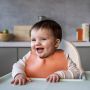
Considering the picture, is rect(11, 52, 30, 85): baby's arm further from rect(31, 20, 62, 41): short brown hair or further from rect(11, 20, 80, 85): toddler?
rect(31, 20, 62, 41): short brown hair

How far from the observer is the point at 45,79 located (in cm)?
108

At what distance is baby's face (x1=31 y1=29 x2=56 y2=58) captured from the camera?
108 centimetres

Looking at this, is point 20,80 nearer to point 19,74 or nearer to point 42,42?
point 19,74

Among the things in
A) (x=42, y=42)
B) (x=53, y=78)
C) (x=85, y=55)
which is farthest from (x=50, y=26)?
(x=85, y=55)

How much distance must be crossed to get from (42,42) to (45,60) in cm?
10

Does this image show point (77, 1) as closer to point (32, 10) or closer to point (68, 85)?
point (32, 10)

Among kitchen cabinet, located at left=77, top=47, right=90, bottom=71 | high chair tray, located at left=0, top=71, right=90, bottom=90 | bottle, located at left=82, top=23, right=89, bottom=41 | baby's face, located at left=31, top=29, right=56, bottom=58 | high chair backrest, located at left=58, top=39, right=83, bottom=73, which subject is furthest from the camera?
bottle, located at left=82, top=23, right=89, bottom=41

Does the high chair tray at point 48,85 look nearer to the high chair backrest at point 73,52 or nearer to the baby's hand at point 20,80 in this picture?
the baby's hand at point 20,80

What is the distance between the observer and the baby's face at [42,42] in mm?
1080

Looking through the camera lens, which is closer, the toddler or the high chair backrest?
the toddler

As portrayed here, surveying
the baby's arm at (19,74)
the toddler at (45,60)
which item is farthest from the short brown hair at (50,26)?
the baby's arm at (19,74)

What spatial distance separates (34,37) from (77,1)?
1.83 m

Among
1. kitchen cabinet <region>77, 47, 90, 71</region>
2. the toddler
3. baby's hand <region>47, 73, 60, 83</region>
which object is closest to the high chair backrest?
the toddler

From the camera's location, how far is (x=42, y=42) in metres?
1.08
